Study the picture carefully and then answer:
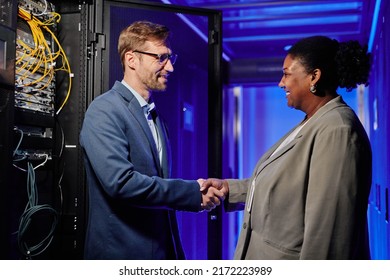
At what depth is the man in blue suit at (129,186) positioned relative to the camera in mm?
1722

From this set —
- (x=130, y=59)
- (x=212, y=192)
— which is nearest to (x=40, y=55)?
(x=130, y=59)

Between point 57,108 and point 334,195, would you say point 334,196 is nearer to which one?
point 334,195

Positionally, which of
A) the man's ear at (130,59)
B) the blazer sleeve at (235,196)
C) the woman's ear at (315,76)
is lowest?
the blazer sleeve at (235,196)

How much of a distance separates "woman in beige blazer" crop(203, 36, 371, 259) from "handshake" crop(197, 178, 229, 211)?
318 millimetres

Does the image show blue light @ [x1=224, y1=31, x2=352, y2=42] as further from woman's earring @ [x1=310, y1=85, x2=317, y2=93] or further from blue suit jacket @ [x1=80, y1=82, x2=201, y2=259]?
woman's earring @ [x1=310, y1=85, x2=317, y2=93]

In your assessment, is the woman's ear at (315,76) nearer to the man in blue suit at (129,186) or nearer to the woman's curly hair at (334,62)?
the woman's curly hair at (334,62)

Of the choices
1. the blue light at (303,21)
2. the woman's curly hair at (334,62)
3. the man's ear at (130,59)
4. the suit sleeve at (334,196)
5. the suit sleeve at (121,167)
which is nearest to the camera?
the suit sleeve at (334,196)

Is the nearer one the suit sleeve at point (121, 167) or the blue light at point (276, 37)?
the suit sleeve at point (121, 167)

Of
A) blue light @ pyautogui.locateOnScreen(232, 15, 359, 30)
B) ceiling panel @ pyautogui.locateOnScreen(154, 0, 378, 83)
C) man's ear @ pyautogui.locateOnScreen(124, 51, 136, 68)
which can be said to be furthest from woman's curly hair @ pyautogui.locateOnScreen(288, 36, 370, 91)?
blue light @ pyautogui.locateOnScreen(232, 15, 359, 30)

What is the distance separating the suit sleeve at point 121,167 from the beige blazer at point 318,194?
374 millimetres

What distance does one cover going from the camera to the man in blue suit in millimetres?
1722

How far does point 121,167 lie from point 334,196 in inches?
31.6

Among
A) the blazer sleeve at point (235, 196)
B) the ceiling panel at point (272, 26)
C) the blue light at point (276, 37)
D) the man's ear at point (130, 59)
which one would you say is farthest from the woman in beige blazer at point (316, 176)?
the blue light at point (276, 37)
